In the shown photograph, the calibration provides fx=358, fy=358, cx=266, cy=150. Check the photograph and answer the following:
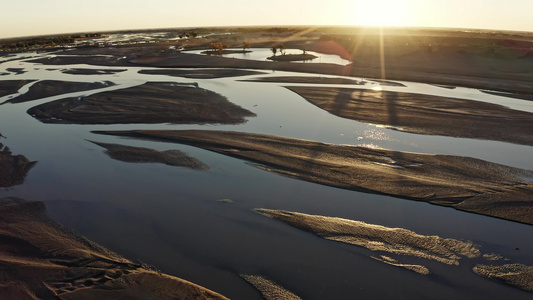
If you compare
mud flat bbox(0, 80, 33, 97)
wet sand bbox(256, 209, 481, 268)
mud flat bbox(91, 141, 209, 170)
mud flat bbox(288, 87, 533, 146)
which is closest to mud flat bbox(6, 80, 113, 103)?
mud flat bbox(0, 80, 33, 97)

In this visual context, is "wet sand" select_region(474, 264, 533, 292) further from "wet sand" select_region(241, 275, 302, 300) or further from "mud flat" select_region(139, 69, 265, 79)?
"mud flat" select_region(139, 69, 265, 79)

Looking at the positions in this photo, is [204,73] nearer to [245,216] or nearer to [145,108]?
[145,108]

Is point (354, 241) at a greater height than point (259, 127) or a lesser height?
lesser

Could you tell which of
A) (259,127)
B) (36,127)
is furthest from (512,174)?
(36,127)

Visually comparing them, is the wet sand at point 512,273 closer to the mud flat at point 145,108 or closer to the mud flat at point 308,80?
the mud flat at point 145,108

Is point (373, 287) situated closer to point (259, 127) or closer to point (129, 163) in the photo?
point (129, 163)

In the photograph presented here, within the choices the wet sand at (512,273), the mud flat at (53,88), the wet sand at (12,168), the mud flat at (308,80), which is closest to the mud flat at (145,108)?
the mud flat at (53,88)
